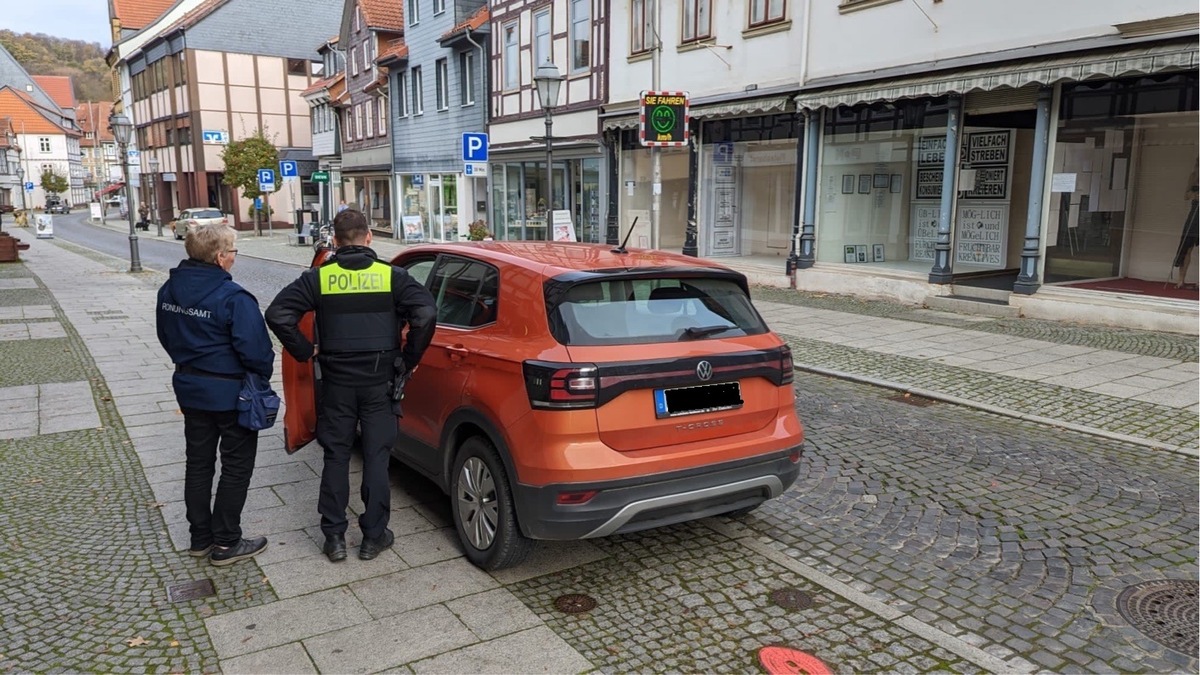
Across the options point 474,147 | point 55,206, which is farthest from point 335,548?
point 55,206

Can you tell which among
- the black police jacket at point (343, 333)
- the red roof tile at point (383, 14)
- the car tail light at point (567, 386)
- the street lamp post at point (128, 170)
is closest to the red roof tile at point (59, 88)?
the red roof tile at point (383, 14)

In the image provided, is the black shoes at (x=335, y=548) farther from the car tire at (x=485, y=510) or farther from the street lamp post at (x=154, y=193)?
the street lamp post at (x=154, y=193)

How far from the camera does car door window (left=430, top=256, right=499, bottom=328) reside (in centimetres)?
471

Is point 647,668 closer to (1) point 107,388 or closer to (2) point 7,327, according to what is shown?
(1) point 107,388

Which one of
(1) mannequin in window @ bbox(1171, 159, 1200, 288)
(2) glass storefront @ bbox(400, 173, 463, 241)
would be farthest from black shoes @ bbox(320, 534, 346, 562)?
(2) glass storefront @ bbox(400, 173, 463, 241)

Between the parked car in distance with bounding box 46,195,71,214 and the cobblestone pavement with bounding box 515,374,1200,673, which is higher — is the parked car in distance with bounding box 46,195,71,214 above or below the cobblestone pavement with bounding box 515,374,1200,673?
above

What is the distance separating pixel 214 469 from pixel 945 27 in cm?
1300

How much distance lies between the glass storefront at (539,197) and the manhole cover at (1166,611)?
1937 cm

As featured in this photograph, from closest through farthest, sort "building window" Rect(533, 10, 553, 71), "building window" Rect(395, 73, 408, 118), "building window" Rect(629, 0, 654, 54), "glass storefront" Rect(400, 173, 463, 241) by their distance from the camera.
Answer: "building window" Rect(629, 0, 654, 54)
"building window" Rect(533, 10, 553, 71)
"glass storefront" Rect(400, 173, 463, 241)
"building window" Rect(395, 73, 408, 118)

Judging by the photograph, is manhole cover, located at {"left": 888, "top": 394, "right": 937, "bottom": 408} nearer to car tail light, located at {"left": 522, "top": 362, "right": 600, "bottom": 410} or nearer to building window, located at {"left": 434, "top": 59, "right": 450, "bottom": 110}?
car tail light, located at {"left": 522, "top": 362, "right": 600, "bottom": 410}

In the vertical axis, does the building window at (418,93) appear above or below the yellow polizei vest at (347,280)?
above

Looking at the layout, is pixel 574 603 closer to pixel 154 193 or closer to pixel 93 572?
pixel 93 572

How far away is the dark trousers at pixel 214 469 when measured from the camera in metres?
4.45

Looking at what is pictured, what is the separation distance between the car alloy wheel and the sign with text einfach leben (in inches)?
370
